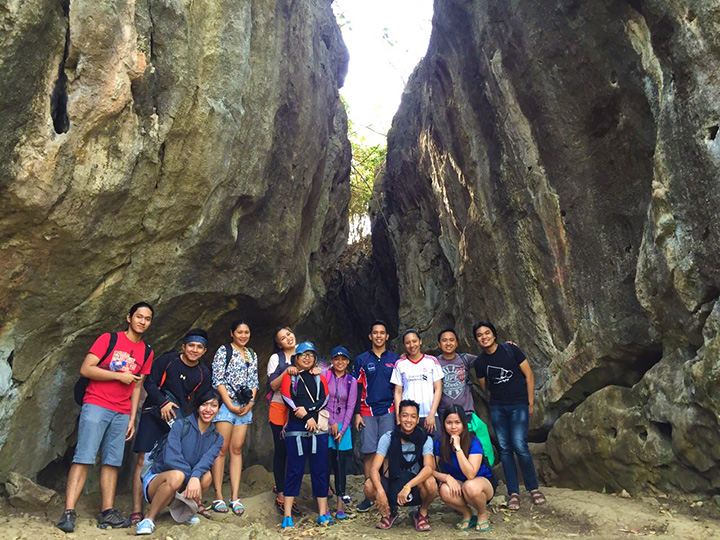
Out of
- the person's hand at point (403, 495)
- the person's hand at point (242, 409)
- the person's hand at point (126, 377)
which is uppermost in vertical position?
the person's hand at point (126, 377)

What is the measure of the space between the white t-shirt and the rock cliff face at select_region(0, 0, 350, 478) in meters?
3.80

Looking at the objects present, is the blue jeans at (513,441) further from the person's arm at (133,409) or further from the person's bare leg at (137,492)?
the person's arm at (133,409)

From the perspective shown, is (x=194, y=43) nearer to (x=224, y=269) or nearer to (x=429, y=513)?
(x=224, y=269)

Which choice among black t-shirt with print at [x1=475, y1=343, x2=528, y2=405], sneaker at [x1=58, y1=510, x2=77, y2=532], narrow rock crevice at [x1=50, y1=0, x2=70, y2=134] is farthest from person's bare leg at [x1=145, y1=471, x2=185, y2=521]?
narrow rock crevice at [x1=50, y1=0, x2=70, y2=134]

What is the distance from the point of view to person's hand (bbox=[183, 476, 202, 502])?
553cm

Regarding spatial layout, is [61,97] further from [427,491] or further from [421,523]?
[421,523]

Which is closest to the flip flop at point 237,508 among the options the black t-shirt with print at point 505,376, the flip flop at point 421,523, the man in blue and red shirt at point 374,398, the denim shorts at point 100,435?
the denim shorts at point 100,435

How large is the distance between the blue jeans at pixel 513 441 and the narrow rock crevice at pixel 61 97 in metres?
6.51

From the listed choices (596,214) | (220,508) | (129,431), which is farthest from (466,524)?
(596,214)

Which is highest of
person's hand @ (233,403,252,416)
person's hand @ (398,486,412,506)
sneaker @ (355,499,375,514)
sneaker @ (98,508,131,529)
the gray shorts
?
person's hand @ (233,403,252,416)

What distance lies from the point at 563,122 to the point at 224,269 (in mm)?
6232

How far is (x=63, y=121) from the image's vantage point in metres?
6.32

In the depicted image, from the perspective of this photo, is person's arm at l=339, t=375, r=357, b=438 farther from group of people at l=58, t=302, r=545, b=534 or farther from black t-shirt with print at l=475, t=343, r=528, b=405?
black t-shirt with print at l=475, t=343, r=528, b=405

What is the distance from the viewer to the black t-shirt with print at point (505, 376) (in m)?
6.98
